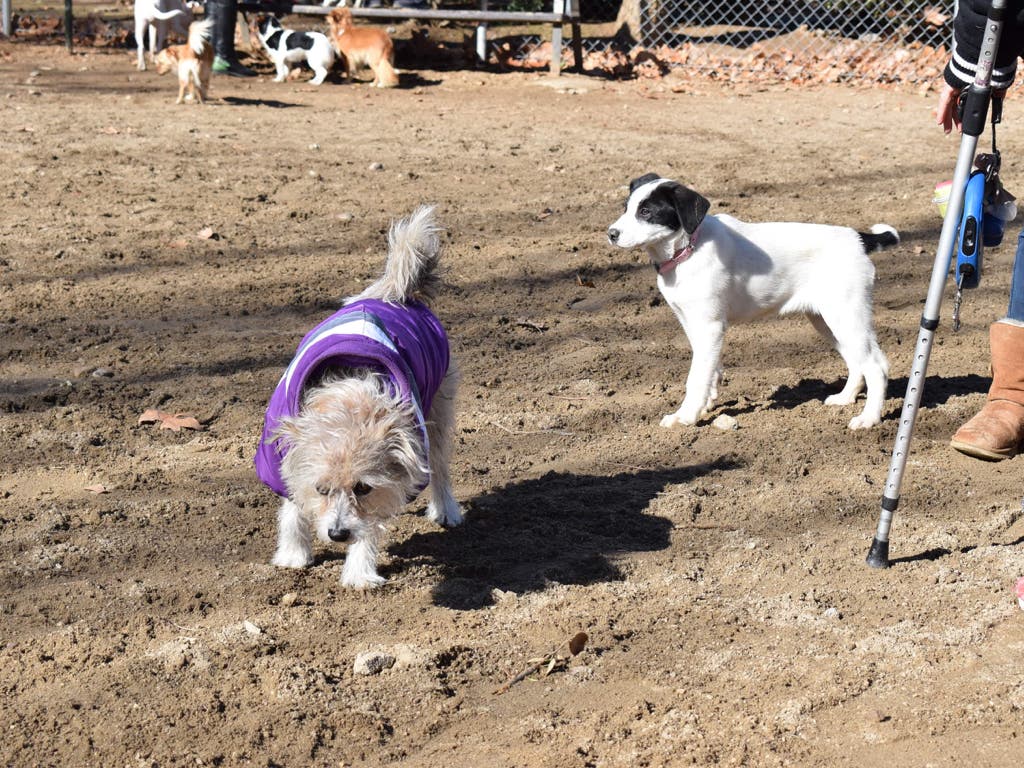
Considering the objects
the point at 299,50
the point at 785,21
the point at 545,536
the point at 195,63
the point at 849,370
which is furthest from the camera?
the point at 785,21

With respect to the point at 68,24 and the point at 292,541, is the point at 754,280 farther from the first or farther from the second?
the point at 68,24

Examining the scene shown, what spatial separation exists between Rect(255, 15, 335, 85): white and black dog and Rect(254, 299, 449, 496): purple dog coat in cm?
1050

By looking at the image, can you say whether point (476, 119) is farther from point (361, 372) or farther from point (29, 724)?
point (29, 724)

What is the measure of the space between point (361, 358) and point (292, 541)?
2.47ft

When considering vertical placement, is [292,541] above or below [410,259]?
below

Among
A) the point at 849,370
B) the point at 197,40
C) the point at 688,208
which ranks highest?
the point at 197,40

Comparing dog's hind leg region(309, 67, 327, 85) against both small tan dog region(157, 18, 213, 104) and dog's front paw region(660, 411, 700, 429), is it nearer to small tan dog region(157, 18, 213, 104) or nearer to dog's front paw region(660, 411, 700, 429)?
small tan dog region(157, 18, 213, 104)

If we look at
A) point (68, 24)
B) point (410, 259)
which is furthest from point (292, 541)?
point (68, 24)

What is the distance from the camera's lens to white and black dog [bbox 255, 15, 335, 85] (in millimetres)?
13805

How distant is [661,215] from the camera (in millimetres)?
5199

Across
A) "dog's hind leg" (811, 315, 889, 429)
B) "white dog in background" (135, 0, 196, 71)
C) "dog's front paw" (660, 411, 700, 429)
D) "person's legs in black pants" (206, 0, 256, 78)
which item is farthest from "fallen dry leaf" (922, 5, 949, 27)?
"dog's front paw" (660, 411, 700, 429)

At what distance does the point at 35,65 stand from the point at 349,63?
12.1ft

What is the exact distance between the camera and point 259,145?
33.2 feet

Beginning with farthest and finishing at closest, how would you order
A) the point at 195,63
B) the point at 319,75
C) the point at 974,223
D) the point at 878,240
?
the point at 319,75, the point at 195,63, the point at 878,240, the point at 974,223
